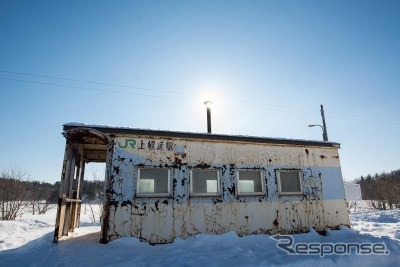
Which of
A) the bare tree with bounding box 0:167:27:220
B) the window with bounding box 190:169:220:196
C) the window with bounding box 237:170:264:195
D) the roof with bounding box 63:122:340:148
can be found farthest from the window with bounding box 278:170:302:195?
the bare tree with bounding box 0:167:27:220

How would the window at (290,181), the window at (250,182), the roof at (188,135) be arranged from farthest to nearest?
the window at (290,181), the window at (250,182), the roof at (188,135)

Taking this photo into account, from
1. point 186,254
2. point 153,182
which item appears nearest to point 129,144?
point 153,182

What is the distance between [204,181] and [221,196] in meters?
1.04

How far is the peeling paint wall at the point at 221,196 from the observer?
25.0 ft

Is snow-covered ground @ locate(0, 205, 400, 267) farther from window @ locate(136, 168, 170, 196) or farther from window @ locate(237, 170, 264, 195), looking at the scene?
window @ locate(237, 170, 264, 195)

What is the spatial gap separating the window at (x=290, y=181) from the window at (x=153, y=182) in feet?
13.2

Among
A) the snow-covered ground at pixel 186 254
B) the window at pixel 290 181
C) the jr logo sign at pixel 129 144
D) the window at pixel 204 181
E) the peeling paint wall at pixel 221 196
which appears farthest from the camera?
the window at pixel 290 181

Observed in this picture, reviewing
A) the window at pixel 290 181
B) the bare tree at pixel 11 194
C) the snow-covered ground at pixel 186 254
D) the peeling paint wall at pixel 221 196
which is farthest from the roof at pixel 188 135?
the bare tree at pixel 11 194

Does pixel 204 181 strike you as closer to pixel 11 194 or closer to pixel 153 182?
pixel 153 182

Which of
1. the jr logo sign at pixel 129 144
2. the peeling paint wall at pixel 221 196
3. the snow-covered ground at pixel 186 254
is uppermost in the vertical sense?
the jr logo sign at pixel 129 144

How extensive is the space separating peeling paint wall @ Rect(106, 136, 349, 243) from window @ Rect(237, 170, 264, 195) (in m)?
0.24

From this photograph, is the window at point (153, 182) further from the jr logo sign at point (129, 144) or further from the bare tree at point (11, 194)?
the bare tree at point (11, 194)

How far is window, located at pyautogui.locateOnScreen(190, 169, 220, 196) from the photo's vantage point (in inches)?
330

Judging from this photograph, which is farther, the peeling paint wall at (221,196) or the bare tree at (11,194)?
the bare tree at (11,194)
